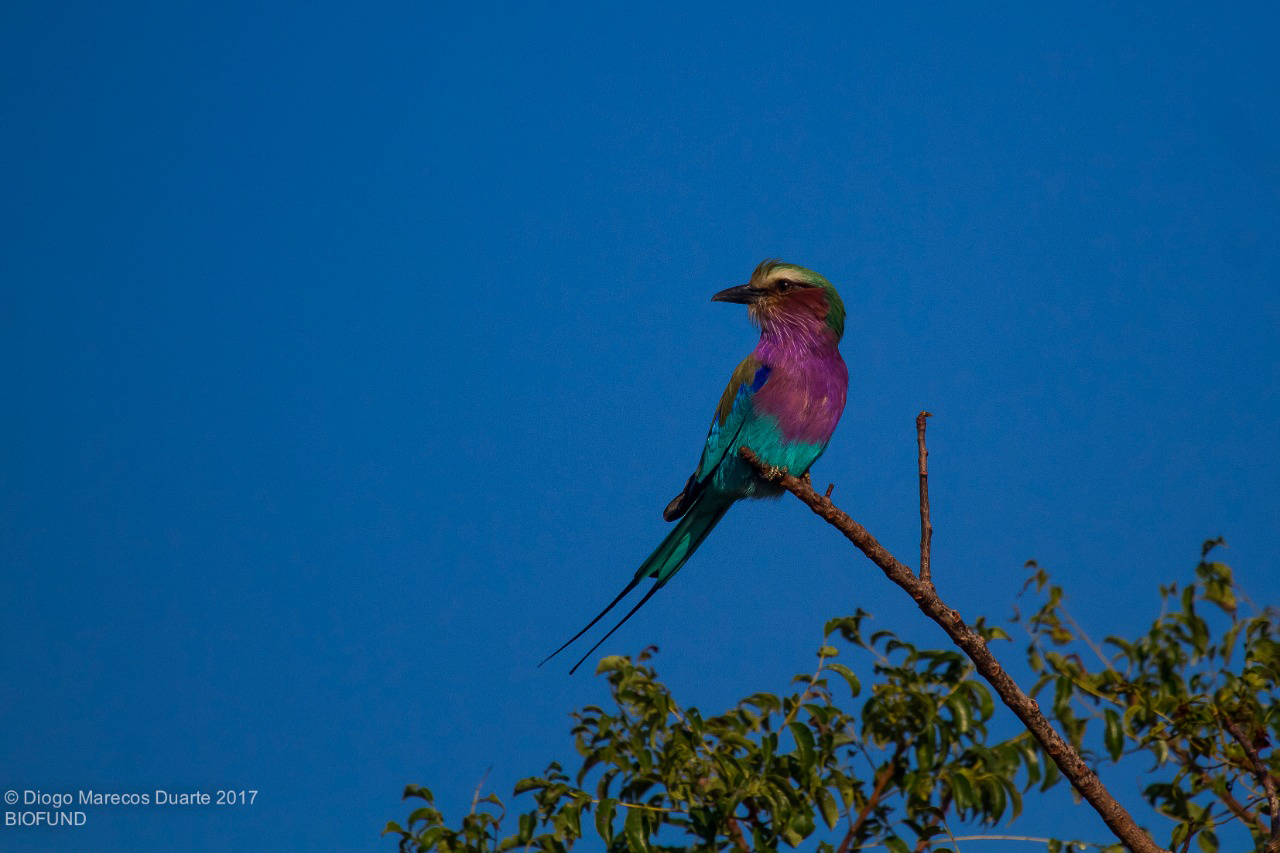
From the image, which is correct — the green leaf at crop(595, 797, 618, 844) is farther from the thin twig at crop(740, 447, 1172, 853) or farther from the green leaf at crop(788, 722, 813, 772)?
the thin twig at crop(740, 447, 1172, 853)

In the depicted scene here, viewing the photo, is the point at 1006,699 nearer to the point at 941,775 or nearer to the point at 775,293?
the point at 941,775

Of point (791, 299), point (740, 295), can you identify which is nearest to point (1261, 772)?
point (791, 299)

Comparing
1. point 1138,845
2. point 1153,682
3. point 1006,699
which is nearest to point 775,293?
point 1153,682

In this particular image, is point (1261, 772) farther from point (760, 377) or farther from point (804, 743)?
point (760, 377)

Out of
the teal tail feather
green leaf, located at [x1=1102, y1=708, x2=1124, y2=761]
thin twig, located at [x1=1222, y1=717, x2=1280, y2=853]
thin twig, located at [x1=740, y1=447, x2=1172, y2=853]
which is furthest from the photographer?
the teal tail feather

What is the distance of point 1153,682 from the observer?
389cm

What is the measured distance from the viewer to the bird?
4.49 metres

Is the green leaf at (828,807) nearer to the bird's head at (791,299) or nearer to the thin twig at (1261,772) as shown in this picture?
the thin twig at (1261,772)

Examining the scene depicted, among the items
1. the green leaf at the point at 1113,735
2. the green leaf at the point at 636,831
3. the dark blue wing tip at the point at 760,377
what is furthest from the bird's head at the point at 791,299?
the green leaf at the point at 636,831

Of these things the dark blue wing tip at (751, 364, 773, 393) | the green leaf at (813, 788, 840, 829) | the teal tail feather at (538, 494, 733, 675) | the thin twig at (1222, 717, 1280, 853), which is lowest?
the thin twig at (1222, 717, 1280, 853)

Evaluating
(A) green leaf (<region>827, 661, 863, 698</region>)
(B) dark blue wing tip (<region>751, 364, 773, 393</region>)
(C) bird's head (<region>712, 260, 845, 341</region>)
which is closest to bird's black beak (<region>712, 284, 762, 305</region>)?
(C) bird's head (<region>712, 260, 845, 341</region>)

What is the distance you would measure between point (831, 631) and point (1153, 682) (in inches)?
50.8

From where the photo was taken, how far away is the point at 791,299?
486cm

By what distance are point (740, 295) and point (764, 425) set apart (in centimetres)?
77
